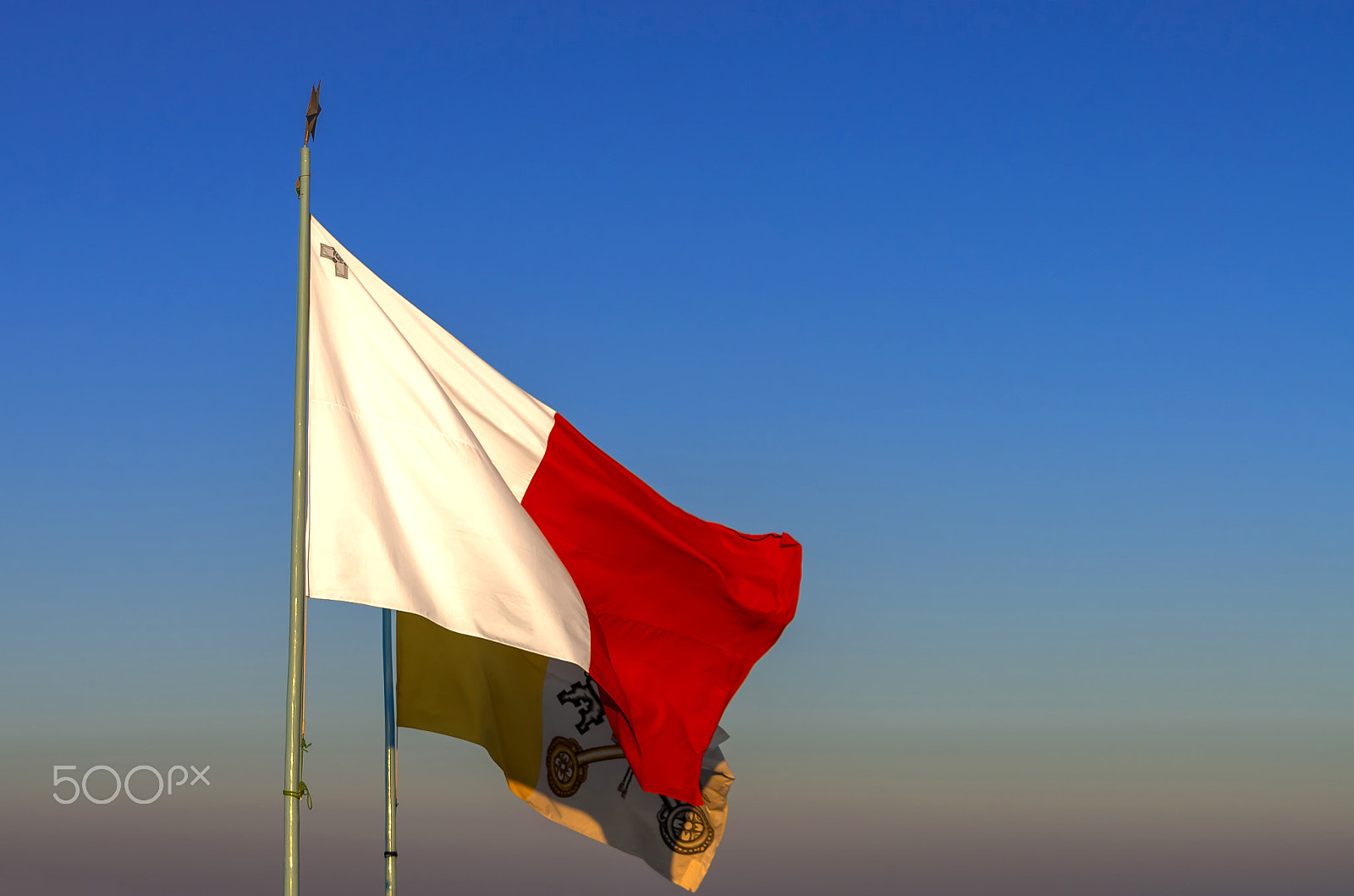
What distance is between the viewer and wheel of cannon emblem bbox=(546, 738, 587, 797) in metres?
20.2

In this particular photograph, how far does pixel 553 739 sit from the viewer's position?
2016 centimetres

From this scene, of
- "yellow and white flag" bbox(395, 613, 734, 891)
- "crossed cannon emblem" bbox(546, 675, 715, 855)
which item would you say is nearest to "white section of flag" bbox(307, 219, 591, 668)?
"yellow and white flag" bbox(395, 613, 734, 891)

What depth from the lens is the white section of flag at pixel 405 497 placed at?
43.7 ft

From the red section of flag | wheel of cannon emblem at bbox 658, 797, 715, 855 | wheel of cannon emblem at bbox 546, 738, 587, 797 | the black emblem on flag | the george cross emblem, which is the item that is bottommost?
wheel of cannon emblem at bbox 658, 797, 715, 855

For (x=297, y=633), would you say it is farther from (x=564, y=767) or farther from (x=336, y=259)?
(x=564, y=767)

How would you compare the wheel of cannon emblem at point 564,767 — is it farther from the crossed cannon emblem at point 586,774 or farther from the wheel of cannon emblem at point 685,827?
the wheel of cannon emblem at point 685,827

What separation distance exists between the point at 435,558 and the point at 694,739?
14.7ft

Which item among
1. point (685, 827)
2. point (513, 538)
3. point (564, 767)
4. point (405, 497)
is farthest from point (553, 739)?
point (405, 497)

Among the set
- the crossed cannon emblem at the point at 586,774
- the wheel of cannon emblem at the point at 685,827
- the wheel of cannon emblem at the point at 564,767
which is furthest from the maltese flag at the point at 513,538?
the wheel of cannon emblem at the point at 685,827

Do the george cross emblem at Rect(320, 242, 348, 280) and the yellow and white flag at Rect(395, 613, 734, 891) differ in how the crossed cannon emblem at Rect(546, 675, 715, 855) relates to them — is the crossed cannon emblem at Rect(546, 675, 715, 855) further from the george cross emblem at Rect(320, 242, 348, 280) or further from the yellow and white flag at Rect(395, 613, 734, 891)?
the george cross emblem at Rect(320, 242, 348, 280)

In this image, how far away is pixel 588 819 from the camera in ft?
67.3

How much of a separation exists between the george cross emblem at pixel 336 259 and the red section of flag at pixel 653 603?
139 inches

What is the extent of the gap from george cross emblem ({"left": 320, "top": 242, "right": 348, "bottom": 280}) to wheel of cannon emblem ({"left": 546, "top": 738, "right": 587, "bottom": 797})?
29.5 feet

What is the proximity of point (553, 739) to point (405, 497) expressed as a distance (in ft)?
24.8
